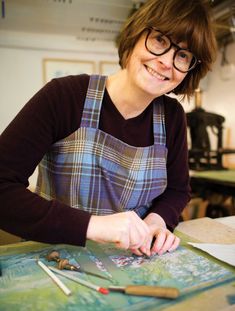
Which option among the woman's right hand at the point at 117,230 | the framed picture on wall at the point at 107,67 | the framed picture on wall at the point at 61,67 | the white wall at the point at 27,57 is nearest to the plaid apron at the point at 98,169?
the woman's right hand at the point at 117,230

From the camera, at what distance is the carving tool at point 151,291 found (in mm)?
550

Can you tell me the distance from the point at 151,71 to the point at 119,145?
0.25 metres

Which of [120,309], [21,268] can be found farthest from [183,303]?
[21,268]

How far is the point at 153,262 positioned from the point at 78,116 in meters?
0.46

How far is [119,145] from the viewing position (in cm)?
92

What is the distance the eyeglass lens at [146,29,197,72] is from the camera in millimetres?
838

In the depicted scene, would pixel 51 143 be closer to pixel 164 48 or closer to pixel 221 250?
pixel 164 48

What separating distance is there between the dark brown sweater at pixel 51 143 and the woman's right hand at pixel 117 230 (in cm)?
2

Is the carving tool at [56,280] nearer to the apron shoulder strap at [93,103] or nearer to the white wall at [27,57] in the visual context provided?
the apron shoulder strap at [93,103]

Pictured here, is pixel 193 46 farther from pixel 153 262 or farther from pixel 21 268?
pixel 21 268

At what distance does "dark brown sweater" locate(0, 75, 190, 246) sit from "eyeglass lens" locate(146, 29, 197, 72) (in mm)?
199

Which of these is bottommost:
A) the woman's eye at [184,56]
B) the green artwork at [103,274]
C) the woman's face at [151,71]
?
the green artwork at [103,274]

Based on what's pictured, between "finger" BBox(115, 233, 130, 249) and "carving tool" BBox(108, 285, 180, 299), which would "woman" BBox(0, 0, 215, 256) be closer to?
"finger" BBox(115, 233, 130, 249)

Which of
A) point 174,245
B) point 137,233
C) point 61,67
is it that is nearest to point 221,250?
point 174,245
